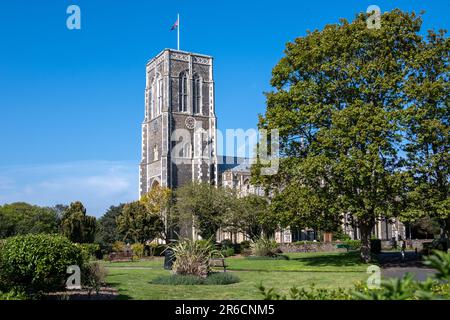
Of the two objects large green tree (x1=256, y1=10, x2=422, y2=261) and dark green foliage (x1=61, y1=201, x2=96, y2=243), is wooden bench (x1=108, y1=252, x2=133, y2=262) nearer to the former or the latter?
dark green foliage (x1=61, y1=201, x2=96, y2=243)

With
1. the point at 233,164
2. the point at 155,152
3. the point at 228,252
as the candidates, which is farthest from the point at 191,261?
the point at 233,164

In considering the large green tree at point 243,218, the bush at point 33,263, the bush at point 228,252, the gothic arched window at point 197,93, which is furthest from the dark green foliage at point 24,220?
the bush at point 33,263

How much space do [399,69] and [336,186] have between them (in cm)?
716

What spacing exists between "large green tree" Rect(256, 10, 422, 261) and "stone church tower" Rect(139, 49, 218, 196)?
138 feet

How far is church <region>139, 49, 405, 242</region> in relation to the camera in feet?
232

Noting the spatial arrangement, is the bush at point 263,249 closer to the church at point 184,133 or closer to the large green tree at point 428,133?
the large green tree at point 428,133

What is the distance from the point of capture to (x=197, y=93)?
7731cm

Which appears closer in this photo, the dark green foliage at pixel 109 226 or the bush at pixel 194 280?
the bush at pixel 194 280

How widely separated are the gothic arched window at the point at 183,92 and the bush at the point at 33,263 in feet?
206

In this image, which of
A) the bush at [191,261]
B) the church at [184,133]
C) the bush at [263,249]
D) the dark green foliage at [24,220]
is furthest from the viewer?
the church at [184,133]

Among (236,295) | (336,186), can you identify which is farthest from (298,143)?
(236,295)

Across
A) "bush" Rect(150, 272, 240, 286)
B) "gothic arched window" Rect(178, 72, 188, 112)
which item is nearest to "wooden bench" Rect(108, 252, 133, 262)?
"bush" Rect(150, 272, 240, 286)

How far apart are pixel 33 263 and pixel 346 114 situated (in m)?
17.6

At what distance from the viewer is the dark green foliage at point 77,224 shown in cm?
4200
